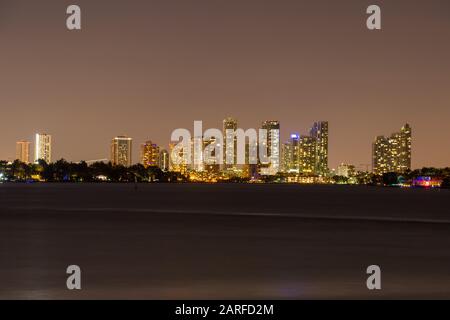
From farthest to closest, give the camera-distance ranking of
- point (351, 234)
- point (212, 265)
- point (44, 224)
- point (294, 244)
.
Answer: point (44, 224) → point (351, 234) → point (294, 244) → point (212, 265)

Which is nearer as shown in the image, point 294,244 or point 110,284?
point 110,284

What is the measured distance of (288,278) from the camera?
27.2 metres

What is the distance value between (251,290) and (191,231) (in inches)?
1106

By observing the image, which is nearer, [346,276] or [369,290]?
[369,290]

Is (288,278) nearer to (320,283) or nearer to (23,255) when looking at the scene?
(320,283)

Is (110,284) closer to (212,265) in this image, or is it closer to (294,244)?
(212,265)

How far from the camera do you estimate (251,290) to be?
2377cm
